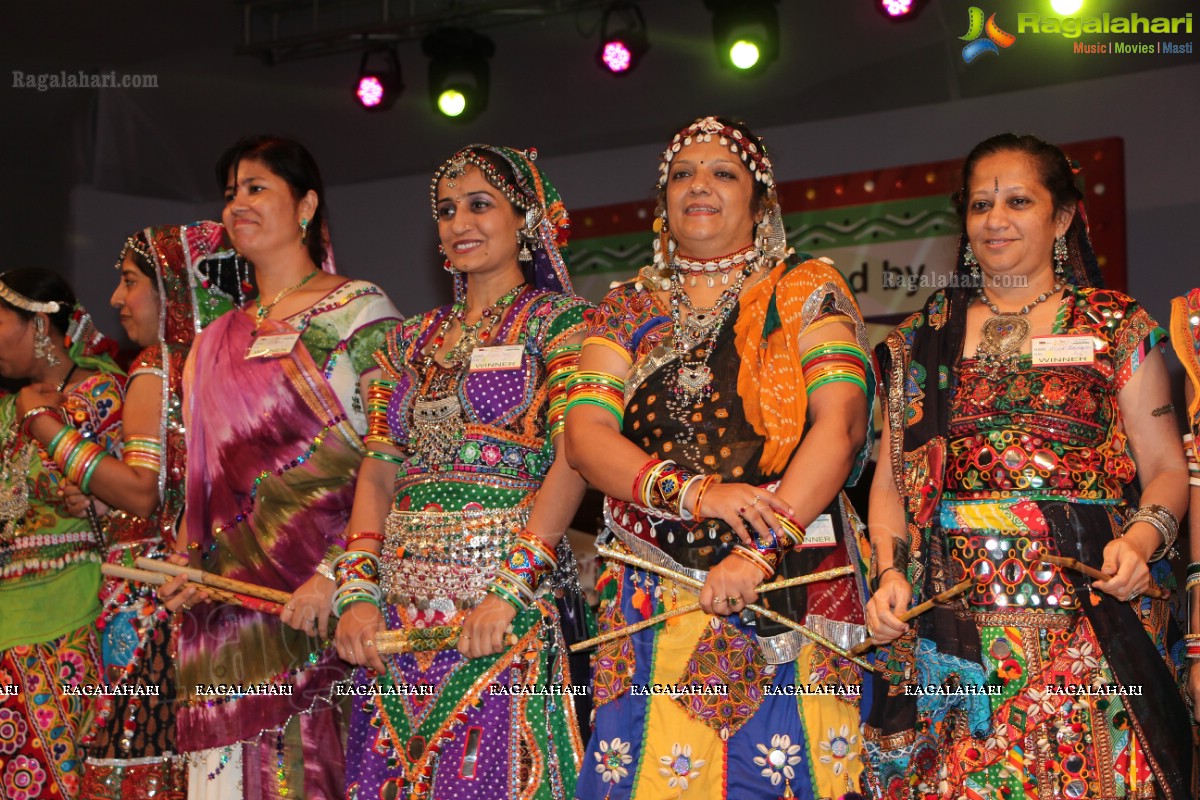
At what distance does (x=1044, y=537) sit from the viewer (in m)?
2.61

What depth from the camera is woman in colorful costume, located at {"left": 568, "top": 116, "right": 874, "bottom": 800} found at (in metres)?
2.55

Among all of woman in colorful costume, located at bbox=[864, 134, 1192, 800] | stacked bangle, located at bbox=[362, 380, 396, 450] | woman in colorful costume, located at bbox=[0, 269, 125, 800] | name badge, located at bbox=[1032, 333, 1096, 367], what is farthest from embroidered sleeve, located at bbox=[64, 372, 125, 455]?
name badge, located at bbox=[1032, 333, 1096, 367]

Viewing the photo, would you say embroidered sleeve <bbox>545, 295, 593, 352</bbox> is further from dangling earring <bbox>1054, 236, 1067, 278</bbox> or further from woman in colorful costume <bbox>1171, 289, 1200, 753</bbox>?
woman in colorful costume <bbox>1171, 289, 1200, 753</bbox>

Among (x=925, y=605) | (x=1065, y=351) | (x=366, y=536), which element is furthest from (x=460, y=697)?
(x=1065, y=351)

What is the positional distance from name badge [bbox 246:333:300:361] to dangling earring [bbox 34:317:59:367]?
3.92 feet

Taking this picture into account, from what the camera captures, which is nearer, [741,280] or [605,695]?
[605,695]

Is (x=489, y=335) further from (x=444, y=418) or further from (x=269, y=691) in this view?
(x=269, y=691)

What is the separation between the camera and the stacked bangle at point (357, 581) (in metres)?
3.12

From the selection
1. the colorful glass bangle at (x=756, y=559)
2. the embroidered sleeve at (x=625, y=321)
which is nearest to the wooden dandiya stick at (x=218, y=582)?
the embroidered sleeve at (x=625, y=321)

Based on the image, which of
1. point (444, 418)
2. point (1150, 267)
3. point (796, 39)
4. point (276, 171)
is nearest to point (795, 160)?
point (796, 39)

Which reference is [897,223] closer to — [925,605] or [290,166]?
[290,166]

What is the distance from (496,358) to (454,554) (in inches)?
17.6

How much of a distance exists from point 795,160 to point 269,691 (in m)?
3.38

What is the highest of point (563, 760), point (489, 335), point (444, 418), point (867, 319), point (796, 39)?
point (796, 39)
